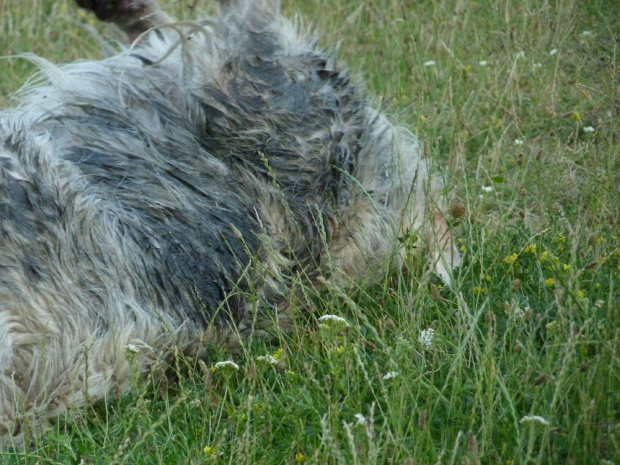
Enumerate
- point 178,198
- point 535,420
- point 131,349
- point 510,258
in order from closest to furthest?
point 535,420 → point 131,349 → point 178,198 → point 510,258

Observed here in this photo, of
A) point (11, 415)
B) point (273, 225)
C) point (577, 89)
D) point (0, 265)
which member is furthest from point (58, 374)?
point (577, 89)

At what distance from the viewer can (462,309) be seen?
2.75m

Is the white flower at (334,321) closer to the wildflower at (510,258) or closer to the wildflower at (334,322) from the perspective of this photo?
the wildflower at (334,322)

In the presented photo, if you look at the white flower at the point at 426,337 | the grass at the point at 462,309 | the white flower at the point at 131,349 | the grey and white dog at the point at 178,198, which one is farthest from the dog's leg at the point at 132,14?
the white flower at the point at 426,337

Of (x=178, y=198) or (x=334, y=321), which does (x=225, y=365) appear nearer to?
(x=334, y=321)

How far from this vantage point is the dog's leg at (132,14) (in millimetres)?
3746

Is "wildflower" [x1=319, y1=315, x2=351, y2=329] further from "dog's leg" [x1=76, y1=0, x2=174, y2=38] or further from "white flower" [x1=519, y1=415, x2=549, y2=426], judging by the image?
"dog's leg" [x1=76, y1=0, x2=174, y2=38]

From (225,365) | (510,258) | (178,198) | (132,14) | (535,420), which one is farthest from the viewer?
(132,14)

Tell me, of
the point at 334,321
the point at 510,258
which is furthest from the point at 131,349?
the point at 510,258

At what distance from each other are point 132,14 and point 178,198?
44.5 inches

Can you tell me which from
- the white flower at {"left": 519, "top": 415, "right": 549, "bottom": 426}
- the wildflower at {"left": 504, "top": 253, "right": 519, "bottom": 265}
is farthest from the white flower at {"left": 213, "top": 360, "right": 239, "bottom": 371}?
the wildflower at {"left": 504, "top": 253, "right": 519, "bottom": 265}

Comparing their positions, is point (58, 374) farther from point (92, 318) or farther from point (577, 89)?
point (577, 89)

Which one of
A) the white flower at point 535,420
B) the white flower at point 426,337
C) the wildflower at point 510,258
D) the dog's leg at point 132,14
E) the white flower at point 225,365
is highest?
the dog's leg at point 132,14

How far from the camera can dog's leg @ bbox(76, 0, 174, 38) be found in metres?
3.75
